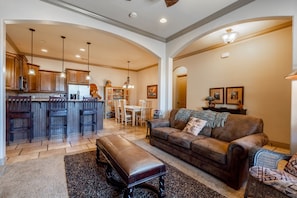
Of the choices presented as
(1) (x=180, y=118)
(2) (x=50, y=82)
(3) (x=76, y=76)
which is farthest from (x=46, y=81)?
(1) (x=180, y=118)

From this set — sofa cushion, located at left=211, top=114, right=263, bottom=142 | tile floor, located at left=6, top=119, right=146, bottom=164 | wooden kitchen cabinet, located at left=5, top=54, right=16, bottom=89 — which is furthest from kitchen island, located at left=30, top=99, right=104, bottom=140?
sofa cushion, located at left=211, top=114, right=263, bottom=142

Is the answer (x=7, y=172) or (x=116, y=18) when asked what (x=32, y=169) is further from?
(x=116, y=18)

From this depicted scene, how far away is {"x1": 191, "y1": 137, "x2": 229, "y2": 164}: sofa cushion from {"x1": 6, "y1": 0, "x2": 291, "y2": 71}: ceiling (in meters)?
2.42

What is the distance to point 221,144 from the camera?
7.60 feet

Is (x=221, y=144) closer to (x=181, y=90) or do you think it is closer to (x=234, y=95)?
(x=234, y=95)

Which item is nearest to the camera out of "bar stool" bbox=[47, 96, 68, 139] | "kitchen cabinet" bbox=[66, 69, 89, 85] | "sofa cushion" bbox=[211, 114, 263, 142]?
"sofa cushion" bbox=[211, 114, 263, 142]

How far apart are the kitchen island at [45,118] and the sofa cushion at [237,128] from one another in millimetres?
3949

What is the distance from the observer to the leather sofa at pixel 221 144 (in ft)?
6.12

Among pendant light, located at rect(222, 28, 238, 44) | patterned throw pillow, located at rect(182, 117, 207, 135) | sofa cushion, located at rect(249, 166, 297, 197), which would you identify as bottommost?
sofa cushion, located at rect(249, 166, 297, 197)

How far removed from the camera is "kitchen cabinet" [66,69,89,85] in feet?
21.5

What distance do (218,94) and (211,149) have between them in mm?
3032

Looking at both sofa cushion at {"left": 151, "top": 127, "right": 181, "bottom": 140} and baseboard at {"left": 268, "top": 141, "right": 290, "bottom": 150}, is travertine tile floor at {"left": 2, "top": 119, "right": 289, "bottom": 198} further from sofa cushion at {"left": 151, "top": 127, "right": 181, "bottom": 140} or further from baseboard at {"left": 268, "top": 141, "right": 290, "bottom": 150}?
sofa cushion at {"left": 151, "top": 127, "right": 181, "bottom": 140}

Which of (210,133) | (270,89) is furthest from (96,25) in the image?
(270,89)

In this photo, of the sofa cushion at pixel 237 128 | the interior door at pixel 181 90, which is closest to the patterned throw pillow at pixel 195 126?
the sofa cushion at pixel 237 128
